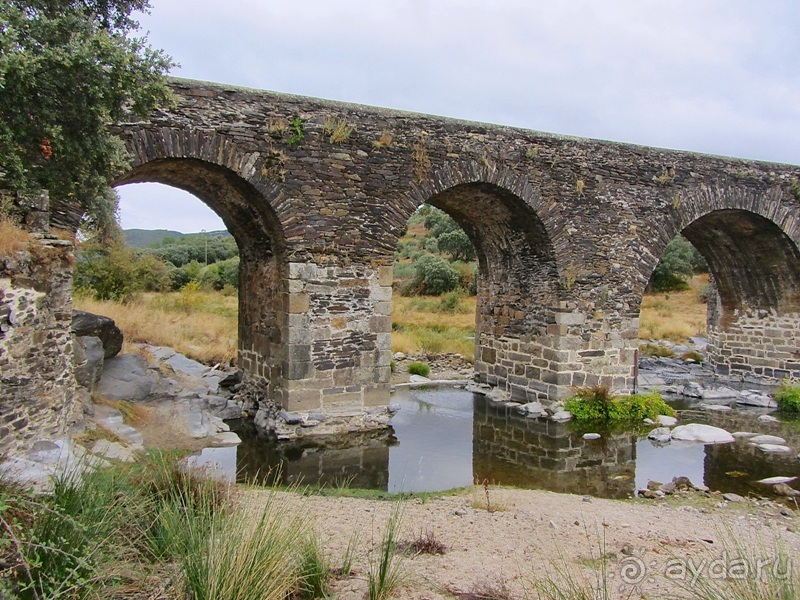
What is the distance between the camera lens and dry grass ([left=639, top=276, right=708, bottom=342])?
2178cm

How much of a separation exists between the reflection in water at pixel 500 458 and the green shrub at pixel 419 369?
156 inches

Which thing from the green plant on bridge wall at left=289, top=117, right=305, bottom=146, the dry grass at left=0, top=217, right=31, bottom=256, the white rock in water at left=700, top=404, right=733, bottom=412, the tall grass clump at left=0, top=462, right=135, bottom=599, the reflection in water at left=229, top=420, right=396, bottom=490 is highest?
the green plant on bridge wall at left=289, top=117, right=305, bottom=146

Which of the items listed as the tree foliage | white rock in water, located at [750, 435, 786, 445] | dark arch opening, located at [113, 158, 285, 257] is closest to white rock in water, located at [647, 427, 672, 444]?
white rock in water, located at [750, 435, 786, 445]

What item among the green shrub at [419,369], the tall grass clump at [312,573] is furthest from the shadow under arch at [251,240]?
the tall grass clump at [312,573]

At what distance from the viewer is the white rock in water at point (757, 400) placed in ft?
41.8

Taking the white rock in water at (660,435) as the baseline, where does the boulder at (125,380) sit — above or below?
above

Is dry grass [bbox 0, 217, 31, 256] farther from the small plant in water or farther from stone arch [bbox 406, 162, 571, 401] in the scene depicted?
stone arch [bbox 406, 162, 571, 401]

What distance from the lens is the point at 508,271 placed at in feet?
41.0

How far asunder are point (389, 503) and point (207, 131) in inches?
218

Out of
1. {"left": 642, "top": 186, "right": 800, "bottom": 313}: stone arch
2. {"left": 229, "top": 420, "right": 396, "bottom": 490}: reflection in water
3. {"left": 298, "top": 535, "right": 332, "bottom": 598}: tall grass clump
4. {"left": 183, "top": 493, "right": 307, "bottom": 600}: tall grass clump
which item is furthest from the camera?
{"left": 642, "top": 186, "right": 800, "bottom": 313}: stone arch

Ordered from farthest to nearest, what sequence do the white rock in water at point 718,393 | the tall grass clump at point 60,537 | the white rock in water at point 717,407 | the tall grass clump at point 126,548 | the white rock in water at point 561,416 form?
the white rock in water at point 718,393, the white rock in water at point 717,407, the white rock in water at point 561,416, the tall grass clump at point 126,548, the tall grass clump at point 60,537

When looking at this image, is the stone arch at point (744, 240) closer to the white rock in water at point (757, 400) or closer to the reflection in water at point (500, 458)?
the white rock in water at point (757, 400)

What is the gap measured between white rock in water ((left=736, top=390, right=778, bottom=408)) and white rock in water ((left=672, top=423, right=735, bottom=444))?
3.34 m

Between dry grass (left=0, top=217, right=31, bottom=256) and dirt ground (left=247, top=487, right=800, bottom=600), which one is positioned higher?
dry grass (left=0, top=217, right=31, bottom=256)
